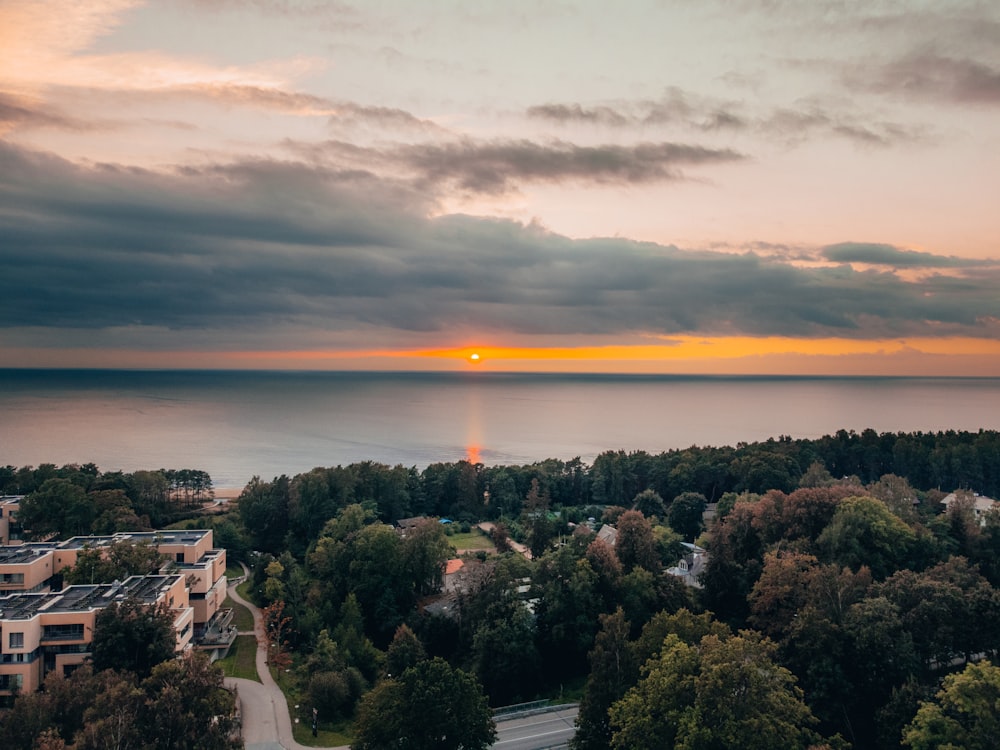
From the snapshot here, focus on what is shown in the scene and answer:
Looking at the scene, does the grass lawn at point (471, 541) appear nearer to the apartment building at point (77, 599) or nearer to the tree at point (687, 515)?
the tree at point (687, 515)

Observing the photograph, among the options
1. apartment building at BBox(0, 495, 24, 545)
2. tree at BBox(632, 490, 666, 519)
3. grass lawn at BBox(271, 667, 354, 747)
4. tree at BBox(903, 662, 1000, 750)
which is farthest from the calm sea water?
tree at BBox(903, 662, 1000, 750)

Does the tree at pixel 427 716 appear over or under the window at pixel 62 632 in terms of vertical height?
under

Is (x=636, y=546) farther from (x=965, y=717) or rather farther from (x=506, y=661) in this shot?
(x=965, y=717)

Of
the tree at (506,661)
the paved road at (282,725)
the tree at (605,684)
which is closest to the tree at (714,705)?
the tree at (605,684)

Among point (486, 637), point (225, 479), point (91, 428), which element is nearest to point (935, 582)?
point (486, 637)

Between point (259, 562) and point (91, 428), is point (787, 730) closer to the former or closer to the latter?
point (259, 562)

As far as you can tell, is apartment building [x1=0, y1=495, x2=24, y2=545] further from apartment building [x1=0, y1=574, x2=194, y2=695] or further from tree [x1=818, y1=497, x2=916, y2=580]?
tree [x1=818, y1=497, x2=916, y2=580]

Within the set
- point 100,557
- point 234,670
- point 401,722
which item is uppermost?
point 100,557
